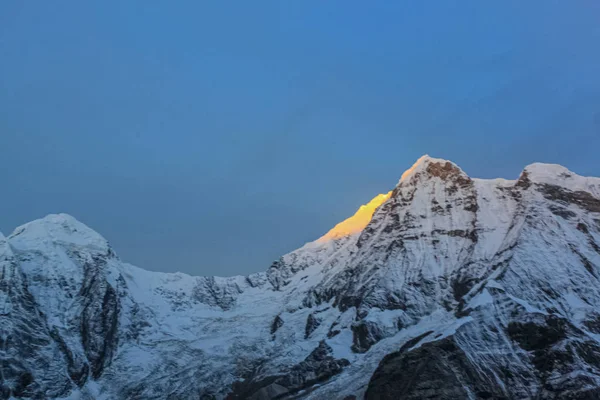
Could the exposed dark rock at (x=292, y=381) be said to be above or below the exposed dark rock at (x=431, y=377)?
above

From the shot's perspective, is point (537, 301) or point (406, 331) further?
point (406, 331)

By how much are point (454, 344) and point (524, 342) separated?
56.5 feet

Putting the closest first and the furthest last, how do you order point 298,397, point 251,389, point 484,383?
1. point 484,383
2. point 298,397
3. point 251,389

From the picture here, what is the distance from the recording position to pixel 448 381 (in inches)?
5960

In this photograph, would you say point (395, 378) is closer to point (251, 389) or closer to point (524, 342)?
point (524, 342)

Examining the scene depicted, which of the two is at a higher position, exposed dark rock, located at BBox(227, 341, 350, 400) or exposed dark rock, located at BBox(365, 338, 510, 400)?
exposed dark rock, located at BBox(227, 341, 350, 400)

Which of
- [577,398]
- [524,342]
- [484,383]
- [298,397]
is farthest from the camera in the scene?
[298,397]

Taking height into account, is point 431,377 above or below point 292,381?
below

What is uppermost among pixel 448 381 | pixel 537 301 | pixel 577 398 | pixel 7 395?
pixel 7 395

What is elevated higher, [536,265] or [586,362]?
[536,265]

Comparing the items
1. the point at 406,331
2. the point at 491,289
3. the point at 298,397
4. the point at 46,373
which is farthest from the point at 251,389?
the point at 491,289

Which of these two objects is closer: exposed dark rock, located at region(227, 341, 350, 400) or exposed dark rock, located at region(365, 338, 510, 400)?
exposed dark rock, located at region(365, 338, 510, 400)

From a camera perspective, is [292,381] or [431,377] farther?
[292,381]

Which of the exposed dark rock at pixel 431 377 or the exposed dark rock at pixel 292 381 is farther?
the exposed dark rock at pixel 292 381
